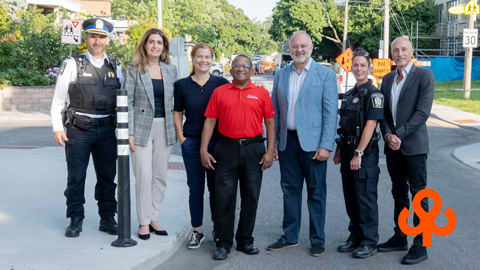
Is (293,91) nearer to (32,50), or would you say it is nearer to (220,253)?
(220,253)

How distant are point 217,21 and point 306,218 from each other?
82342 mm

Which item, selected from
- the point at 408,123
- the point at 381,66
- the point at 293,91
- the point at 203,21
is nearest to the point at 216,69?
the point at 381,66

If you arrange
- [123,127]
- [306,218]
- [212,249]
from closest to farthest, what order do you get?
[123,127] < [212,249] < [306,218]

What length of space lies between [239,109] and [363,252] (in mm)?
1689

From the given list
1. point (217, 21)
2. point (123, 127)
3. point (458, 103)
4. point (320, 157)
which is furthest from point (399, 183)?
point (217, 21)

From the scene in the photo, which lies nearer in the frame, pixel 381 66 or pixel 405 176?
pixel 405 176

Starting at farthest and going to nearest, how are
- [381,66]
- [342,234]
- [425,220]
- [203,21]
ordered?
[203,21]
[381,66]
[342,234]
[425,220]

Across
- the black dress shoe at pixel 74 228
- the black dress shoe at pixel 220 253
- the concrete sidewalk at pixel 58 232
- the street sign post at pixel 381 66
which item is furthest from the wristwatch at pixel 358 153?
the street sign post at pixel 381 66

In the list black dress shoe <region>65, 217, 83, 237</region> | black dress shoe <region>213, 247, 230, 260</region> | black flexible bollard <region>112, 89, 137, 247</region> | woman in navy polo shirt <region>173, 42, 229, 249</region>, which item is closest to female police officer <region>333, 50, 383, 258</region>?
black dress shoe <region>213, 247, 230, 260</region>

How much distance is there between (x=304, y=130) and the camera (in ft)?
17.7

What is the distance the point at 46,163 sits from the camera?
400 inches

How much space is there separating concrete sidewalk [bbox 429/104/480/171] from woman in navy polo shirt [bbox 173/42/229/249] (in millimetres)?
6415

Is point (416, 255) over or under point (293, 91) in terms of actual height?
under

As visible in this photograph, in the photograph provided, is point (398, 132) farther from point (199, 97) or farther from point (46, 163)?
point (46, 163)
